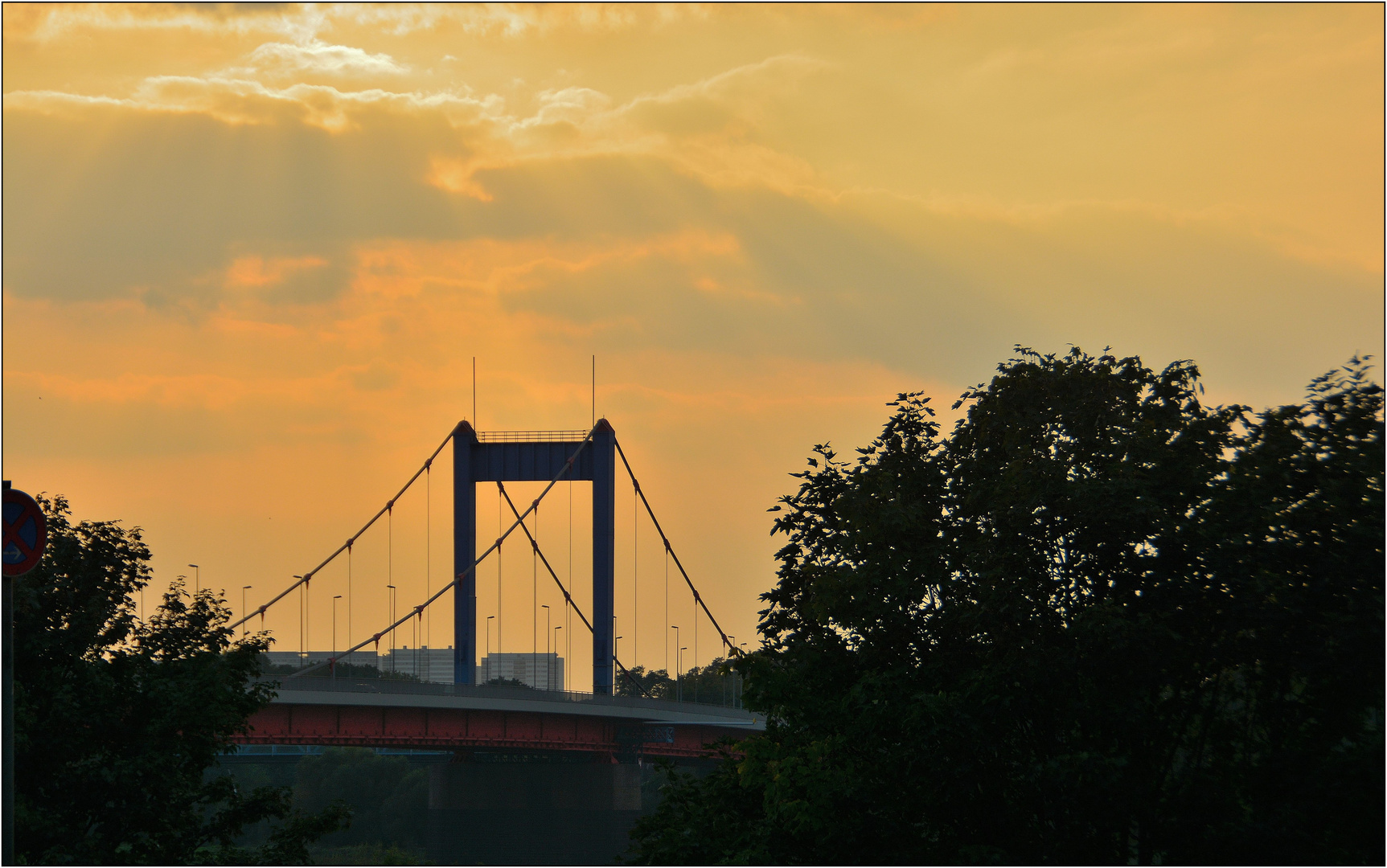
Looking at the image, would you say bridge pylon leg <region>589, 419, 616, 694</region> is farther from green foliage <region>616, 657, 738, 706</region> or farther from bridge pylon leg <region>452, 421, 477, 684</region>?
green foliage <region>616, 657, 738, 706</region>

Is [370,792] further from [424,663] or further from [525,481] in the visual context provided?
[424,663]

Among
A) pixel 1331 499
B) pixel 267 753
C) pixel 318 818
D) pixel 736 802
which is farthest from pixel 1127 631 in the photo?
pixel 267 753

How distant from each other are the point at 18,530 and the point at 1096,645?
12.7m

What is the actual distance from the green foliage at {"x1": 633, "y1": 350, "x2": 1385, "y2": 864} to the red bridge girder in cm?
2619

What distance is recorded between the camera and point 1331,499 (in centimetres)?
1766

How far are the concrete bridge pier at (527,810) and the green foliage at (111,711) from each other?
1995 inches

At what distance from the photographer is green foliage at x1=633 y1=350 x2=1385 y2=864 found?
58.4 feet

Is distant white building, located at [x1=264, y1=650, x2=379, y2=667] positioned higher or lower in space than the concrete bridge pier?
higher

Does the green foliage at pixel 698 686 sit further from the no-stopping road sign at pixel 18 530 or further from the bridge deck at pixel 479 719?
the no-stopping road sign at pixel 18 530

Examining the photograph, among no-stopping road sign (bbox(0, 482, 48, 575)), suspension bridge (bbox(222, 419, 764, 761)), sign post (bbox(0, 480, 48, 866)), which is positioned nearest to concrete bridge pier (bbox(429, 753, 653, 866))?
suspension bridge (bbox(222, 419, 764, 761))

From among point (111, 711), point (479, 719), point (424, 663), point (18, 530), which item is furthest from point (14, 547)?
point (424, 663)

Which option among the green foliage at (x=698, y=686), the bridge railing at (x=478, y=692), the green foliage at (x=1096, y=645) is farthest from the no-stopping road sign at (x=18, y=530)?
the green foliage at (x=698, y=686)

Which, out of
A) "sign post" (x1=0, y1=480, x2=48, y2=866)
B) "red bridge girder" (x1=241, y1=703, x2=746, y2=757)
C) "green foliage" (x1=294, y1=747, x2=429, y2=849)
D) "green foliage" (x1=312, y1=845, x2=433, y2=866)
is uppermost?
"sign post" (x1=0, y1=480, x2=48, y2=866)

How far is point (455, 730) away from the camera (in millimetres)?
64750
